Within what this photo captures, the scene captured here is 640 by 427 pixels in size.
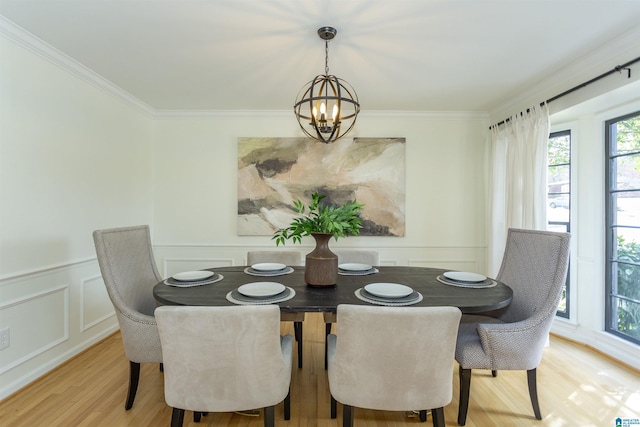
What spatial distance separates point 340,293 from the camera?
1771 mm

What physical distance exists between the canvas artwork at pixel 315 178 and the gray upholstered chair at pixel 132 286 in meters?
1.48

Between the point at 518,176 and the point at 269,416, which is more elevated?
the point at 518,176

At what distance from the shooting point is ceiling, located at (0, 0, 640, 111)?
70.7 inches

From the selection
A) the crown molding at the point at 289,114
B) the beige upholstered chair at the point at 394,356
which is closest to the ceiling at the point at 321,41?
the crown molding at the point at 289,114

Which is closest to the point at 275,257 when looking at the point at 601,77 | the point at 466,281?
the point at 466,281

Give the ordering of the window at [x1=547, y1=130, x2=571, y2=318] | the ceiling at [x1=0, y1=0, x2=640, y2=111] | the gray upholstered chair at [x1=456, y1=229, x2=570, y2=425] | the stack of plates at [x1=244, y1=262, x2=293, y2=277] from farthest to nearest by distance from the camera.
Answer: the window at [x1=547, y1=130, x2=571, y2=318], the stack of plates at [x1=244, y1=262, x2=293, y2=277], the ceiling at [x1=0, y1=0, x2=640, y2=111], the gray upholstered chair at [x1=456, y1=229, x2=570, y2=425]

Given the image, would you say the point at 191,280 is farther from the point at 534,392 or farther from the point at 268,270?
the point at 534,392

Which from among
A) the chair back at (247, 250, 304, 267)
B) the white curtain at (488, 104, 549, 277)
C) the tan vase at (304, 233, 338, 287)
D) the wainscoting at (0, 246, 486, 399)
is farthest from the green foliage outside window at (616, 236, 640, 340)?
the wainscoting at (0, 246, 486, 399)

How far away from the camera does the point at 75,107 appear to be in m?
2.57

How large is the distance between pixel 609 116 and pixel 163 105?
176 inches

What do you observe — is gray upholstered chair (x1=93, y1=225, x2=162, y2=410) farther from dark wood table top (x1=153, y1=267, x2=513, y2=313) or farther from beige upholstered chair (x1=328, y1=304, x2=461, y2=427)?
beige upholstered chair (x1=328, y1=304, x2=461, y2=427)

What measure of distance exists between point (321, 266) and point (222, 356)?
787mm

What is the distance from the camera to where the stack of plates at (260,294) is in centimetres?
160

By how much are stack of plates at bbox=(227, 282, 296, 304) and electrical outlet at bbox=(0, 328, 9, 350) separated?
1.63 m
